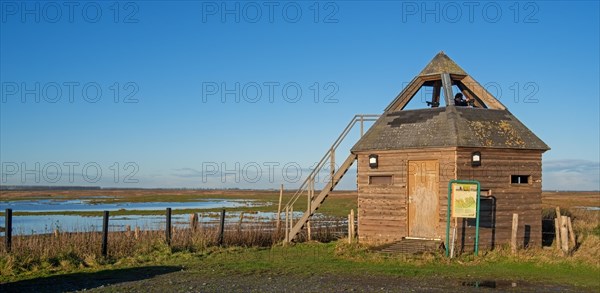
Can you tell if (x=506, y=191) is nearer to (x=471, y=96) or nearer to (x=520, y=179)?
(x=520, y=179)

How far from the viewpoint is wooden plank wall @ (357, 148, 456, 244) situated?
22156mm

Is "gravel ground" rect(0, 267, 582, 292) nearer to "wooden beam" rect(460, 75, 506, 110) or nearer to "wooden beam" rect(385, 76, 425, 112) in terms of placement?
"wooden beam" rect(385, 76, 425, 112)

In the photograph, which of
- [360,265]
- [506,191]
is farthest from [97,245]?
[506,191]

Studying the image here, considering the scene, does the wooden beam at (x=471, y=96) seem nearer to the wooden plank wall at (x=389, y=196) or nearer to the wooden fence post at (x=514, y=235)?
the wooden plank wall at (x=389, y=196)

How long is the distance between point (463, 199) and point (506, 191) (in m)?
2.59

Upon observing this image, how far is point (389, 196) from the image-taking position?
2359cm

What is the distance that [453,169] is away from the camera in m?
21.8

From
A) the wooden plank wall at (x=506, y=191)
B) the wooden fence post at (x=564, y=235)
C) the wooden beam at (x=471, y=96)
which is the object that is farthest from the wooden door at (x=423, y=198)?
the wooden beam at (x=471, y=96)

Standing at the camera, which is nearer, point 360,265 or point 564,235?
point 360,265

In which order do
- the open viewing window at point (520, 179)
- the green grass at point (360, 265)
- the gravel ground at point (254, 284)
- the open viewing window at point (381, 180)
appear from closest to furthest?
1. the gravel ground at point (254, 284)
2. the green grass at point (360, 265)
3. the open viewing window at point (520, 179)
4. the open viewing window at point (381, 180)

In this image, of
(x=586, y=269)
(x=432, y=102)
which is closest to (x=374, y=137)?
(x=432, y=102)

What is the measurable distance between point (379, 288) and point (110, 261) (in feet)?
29.7

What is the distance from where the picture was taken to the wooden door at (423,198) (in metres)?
22.4

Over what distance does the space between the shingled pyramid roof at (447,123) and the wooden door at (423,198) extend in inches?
31.7
